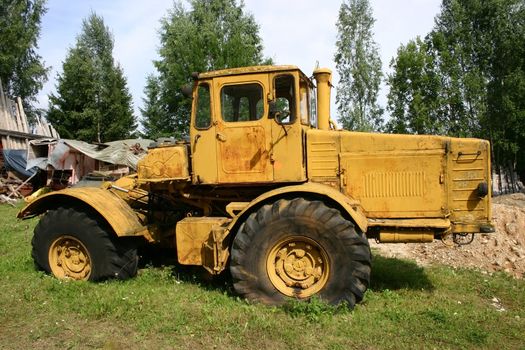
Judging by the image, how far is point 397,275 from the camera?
22.6 feet

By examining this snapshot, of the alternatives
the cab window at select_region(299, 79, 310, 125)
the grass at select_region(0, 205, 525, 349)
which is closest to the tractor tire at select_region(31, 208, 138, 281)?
the grass at select_region(0, 205, 525, 349)

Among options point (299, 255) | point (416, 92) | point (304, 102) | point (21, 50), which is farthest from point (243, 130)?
point (21, 50)

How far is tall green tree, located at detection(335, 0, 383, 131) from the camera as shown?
93.2ft

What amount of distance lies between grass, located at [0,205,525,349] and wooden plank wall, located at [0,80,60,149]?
62.2 feet

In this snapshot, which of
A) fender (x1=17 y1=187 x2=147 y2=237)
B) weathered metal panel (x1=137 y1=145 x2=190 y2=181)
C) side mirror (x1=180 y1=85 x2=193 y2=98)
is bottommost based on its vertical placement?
fender (x1=17 y1=187 x2=147 y2=237)

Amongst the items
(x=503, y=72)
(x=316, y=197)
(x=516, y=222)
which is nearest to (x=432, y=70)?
(x=503, y=72)

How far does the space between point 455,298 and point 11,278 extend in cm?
611

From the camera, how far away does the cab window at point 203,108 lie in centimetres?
600

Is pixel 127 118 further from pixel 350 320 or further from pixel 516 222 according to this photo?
pixel 350 320

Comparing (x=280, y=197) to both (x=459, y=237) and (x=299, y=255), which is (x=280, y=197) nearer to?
(x=299, y=255)

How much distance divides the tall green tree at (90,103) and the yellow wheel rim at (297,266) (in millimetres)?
29384

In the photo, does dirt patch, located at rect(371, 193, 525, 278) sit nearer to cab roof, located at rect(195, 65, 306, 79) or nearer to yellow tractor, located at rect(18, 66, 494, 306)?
yellow tractor, located at rect(18, 66, 494, 306)

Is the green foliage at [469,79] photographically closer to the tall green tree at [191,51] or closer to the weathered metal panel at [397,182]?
the tall green tree at [191,51]

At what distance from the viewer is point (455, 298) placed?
5.81m
